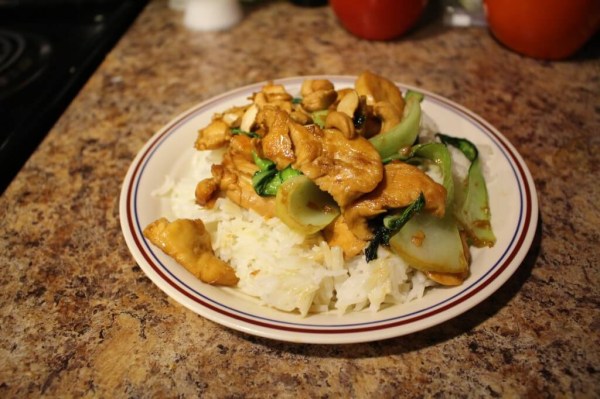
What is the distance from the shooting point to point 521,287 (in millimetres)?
1731

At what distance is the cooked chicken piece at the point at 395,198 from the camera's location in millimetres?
1586

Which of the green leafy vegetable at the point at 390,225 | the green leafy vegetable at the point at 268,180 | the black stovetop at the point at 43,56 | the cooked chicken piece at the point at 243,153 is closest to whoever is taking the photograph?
the green leafy vegetable at the point at 390,225

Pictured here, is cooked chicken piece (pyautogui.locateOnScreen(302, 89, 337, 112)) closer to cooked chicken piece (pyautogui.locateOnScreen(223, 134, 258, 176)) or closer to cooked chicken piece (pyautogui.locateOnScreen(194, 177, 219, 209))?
cooked chicken piece (pyautogui.locateOnScreen(223, 134, 258, 176))

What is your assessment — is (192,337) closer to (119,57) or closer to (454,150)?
(454,150)

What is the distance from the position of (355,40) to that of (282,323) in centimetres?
257

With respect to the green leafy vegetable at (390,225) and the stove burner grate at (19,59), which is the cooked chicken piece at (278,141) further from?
the stove burner grate at (19,59)

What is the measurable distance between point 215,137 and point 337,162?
621 mm

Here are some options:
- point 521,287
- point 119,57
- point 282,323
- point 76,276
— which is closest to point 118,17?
point 119,57

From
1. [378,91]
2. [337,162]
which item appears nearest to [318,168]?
[337,162]

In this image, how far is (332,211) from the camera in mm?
1723

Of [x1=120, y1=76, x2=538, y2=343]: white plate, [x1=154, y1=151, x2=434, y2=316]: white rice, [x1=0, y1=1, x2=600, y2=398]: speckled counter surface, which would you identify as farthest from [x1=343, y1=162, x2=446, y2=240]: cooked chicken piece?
[x1=0, y1=1, x2=600, y2=398]: speckled counter surface

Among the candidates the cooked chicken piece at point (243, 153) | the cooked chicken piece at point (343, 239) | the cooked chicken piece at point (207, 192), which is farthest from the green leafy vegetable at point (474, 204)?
the cooked chicken piece at point (207, 192)

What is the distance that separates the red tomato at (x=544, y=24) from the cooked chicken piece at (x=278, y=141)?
1.86 m

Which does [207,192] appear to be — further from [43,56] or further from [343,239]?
[43,56]
